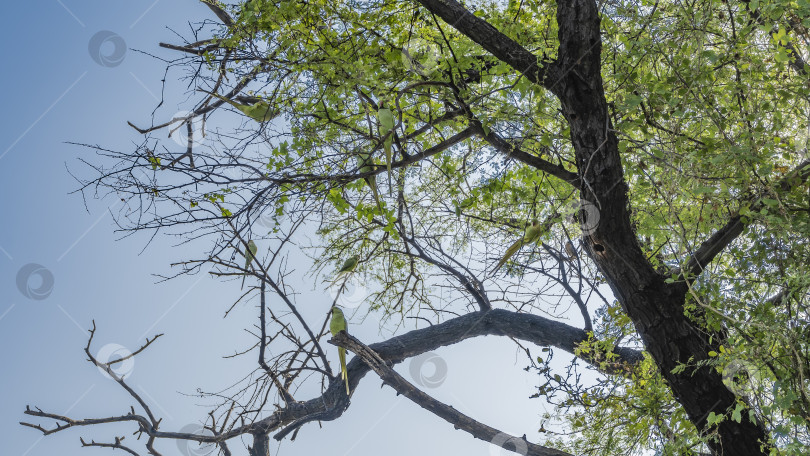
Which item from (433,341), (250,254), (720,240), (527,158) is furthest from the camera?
(433,341)

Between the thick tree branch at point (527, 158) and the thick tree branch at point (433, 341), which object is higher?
the thick tree branch at point (527, 158)

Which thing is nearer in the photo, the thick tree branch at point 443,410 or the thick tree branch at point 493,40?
the thick tree branch at point 493,40

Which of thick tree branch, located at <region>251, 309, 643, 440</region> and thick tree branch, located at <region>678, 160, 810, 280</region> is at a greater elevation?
thick tree branch, located at <region>678, 160, 810, 280</region>

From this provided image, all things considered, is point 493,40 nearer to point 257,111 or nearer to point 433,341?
point 257,111

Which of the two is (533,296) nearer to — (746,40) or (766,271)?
(766,271)

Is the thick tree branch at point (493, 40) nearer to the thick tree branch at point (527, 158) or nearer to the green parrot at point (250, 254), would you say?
the thick tree branch at point (527, 158)

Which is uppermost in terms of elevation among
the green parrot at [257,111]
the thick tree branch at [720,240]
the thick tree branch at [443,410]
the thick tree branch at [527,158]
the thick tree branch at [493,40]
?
the thick tree branch at [493,40]

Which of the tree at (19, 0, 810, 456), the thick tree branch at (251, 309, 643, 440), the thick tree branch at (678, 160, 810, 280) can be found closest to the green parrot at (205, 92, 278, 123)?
the tree at (19, 0, 810, 456)

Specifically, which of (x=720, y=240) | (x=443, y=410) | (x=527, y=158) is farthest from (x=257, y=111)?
(x=720, y=240)

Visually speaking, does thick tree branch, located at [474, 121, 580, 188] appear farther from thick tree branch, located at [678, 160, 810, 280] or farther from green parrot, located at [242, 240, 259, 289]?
green parrot, located at [242, 240, 259, 289]

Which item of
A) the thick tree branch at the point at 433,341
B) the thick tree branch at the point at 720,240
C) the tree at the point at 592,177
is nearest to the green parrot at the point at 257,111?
the tree at the point at 592,177

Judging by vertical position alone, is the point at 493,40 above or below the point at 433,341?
above

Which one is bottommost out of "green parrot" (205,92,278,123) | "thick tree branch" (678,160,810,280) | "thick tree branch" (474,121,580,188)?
"green parrot" (205,92,278,123)

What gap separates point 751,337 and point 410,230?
2241mm
